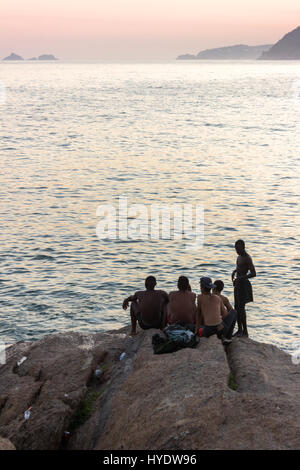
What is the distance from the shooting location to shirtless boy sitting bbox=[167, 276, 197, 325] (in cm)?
1401

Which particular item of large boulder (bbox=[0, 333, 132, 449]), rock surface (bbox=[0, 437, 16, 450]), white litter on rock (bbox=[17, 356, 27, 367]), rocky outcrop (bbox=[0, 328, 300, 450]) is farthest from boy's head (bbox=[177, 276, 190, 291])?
rock surface (bbox=[0, 437, 16, 450])

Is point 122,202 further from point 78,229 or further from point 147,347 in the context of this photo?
point 147,347

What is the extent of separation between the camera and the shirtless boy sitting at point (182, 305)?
1401 cm

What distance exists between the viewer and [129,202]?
40000 millimetres

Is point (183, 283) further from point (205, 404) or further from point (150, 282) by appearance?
point (205, 404)

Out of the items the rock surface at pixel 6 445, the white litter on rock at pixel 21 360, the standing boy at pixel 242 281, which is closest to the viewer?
the rock surface at pixel 6 445

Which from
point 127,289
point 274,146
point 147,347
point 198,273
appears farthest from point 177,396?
point 274,146

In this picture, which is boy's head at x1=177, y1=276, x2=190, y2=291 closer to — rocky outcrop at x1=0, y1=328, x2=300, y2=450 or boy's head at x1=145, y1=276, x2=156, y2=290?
boy's head at x1=145, y1=276, x2=156, y2=290

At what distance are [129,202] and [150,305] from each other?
2585 cm

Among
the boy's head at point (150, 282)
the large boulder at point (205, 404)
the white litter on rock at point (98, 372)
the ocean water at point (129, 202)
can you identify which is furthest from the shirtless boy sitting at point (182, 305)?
the ocean water at point (129, 202)

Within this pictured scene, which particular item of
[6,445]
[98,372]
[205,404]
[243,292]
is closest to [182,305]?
[243,292]

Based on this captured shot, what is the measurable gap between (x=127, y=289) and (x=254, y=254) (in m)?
7.78

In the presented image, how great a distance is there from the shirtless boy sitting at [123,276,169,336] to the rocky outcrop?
42cm

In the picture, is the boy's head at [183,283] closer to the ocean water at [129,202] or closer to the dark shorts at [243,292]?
the dark shorts at [243,292]
